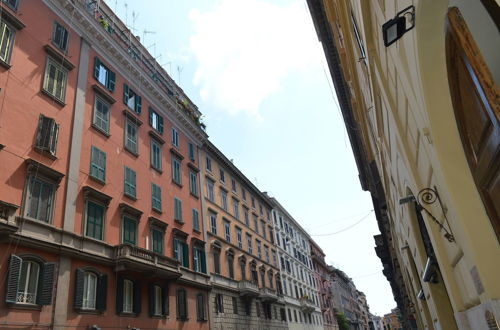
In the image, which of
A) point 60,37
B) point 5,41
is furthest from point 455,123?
point 60,37

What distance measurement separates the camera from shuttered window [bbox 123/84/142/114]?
21656 millimetres

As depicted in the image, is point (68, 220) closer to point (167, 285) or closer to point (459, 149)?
point (167, 285)

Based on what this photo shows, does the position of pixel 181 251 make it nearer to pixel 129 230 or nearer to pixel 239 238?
pixel 129 230

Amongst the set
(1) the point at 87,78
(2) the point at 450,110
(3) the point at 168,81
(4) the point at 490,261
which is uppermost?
(3) the point at 168,81

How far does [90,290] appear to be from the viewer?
50.6 ft

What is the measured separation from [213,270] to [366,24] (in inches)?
913

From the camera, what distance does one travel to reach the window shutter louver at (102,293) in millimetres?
15430

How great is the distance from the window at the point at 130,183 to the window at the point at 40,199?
4.74m

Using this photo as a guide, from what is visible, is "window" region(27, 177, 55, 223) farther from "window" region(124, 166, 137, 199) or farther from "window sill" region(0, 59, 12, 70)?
"window" region(124, 166, 137, 199)

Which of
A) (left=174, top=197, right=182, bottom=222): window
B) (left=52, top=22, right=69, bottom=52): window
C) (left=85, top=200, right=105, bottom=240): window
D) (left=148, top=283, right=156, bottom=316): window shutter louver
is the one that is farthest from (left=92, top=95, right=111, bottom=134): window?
(left=148, top=283, right=156, bottom=316): window shutter louver

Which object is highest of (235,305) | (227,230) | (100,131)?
(100,131)

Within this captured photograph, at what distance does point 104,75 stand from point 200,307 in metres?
14.8

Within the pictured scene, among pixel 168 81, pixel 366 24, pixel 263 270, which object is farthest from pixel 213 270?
pixel 366 24

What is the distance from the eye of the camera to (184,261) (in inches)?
907
